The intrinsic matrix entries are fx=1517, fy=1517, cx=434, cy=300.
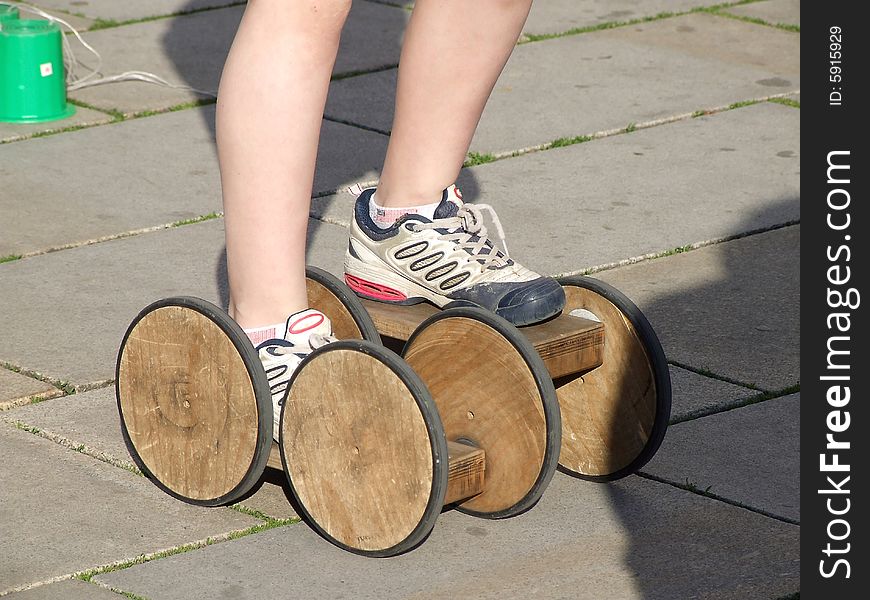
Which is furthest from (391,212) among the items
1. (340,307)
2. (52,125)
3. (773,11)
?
(773,11)

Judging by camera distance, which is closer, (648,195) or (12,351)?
(12,351)

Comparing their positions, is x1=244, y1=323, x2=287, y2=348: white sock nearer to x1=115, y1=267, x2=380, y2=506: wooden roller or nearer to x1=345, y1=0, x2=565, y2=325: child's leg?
x1=115, y1=267, x2=380, y2=506: wooden roller

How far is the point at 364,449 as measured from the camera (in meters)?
2.61

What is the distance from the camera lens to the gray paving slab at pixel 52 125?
518 cm

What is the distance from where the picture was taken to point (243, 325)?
2.85 m

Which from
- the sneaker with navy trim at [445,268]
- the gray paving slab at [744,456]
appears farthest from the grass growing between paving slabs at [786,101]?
the sneaker with navy trim at [445,268]

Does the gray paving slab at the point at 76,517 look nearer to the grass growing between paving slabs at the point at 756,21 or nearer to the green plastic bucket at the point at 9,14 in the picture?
the green plastic bucket at the point at 9,14

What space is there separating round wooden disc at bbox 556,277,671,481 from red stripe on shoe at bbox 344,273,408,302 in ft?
1.14

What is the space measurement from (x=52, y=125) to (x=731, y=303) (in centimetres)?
261

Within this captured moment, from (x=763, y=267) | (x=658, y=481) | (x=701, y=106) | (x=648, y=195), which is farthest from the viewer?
(x=701, y=106)

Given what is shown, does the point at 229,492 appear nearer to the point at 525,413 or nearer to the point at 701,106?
the point at 525,413

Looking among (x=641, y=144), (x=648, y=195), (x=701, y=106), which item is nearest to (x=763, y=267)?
(x=648, y=195)

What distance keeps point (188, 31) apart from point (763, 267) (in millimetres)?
3238

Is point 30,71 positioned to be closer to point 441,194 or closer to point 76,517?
point 441,194
